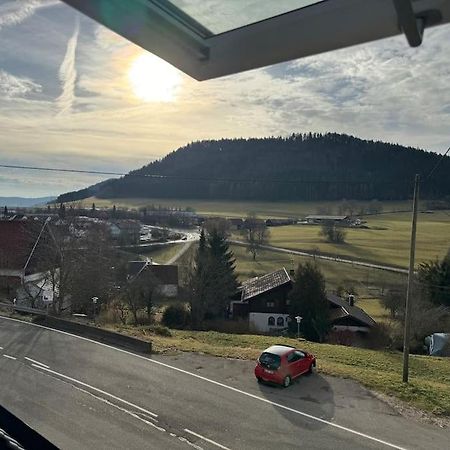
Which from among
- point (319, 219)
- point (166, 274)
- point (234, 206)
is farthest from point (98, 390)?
point (234, 206)

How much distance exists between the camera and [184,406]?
467 inches

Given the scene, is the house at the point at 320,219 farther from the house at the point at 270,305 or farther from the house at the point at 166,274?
the house at the point at 270,305

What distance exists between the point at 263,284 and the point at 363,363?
27173 millimetres

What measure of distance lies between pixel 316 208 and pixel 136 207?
156ft

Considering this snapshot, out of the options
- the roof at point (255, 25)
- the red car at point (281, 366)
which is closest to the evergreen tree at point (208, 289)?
the red car at point (281, 366)

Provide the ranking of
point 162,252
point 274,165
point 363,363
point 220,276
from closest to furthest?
point 363,363
point 220,276
point 162,252
point 274,165

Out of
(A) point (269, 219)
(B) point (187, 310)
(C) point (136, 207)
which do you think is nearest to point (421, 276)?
(B) point (187, 310)

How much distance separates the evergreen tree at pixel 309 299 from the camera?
34.1m

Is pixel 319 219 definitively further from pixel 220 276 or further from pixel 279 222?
pixel 220 276

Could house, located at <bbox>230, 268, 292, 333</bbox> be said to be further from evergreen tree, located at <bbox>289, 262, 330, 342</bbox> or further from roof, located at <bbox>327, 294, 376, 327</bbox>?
evergreen tree, located at <bbox>289, 262, 330, 342</bbox>

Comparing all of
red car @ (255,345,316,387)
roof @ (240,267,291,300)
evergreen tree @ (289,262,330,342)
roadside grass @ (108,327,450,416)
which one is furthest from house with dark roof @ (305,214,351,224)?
red car @ (255,345,316,387)

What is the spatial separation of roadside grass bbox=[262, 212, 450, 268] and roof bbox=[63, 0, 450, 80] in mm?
62070

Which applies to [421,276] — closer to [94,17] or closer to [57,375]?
[57,375]

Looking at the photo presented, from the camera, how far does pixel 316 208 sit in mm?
104125
